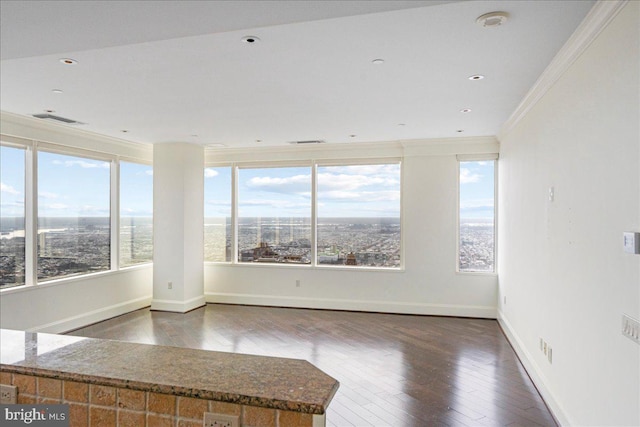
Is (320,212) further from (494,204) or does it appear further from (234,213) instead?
(494,204)

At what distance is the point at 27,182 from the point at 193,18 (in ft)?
13.5

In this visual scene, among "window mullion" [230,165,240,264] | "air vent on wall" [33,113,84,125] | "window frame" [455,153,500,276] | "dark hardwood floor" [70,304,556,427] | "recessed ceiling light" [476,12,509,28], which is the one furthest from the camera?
"window mullion" [230,165,240,264]

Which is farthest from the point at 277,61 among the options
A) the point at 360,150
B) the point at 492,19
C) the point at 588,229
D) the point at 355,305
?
the point at 355,305

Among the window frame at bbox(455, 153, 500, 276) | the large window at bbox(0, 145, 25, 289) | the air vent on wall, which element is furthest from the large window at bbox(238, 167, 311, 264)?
the large window at bbox(0, 145, 25, 289)

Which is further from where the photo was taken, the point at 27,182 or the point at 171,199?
the point at 171,199

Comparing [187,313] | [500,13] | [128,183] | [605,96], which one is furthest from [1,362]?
[128,183]

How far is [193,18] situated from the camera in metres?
2.02

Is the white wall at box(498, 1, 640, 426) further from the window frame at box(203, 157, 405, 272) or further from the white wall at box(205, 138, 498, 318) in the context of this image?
the window frame at box(203, 157, 405, 272)

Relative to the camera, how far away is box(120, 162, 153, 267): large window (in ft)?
20.8

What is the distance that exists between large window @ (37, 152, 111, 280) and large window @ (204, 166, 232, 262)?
1.62 metres

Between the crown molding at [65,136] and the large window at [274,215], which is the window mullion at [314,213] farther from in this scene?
the crown molding at [65,136]

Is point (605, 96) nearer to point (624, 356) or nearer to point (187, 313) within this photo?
point (624, 356)

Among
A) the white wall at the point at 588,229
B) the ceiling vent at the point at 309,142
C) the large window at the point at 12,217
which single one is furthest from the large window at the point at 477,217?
the large window at the point at 12,217

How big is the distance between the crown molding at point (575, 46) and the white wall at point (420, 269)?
7.10ft
